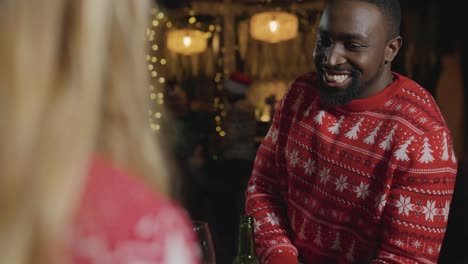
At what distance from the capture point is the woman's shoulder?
0.62m

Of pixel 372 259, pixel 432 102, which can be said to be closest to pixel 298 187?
pixel 372 259

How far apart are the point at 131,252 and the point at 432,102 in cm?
117

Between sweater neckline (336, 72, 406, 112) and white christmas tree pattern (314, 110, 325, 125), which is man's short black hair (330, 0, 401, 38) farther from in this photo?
white christmas tree pattern (314, 110, 325, 125)

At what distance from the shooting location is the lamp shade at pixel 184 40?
8477 millimetres

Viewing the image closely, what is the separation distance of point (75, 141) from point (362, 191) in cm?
111

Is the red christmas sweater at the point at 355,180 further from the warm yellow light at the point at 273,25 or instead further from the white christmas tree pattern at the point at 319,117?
the warm yellow light at the point at 273,25

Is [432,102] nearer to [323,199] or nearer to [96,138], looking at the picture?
[323,199]

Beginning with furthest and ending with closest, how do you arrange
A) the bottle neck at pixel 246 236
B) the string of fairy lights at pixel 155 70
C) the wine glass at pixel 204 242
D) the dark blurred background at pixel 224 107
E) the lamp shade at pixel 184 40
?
the lamp shade at pixel 184 40, the dark blurred background at pixel 224 107, the bottle neck at pixel 246 236, the wine glass at pixel 204 242, the string of fairy lights at pixel 155 70

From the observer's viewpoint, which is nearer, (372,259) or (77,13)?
(77,13)

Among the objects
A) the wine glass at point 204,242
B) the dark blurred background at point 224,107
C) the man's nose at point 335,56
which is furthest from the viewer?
the dark blurred background at point 224,107

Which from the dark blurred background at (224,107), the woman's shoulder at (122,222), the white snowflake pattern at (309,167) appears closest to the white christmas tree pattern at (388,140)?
the white snowflake pattern at (309,167)

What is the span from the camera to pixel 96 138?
2.10 ft

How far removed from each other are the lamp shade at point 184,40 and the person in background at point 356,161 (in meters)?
6.78

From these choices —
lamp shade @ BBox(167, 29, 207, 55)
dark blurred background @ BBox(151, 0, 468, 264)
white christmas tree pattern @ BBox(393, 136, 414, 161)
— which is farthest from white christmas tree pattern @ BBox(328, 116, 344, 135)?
lamp shade @ BBox(167, 29, 207, 55)
